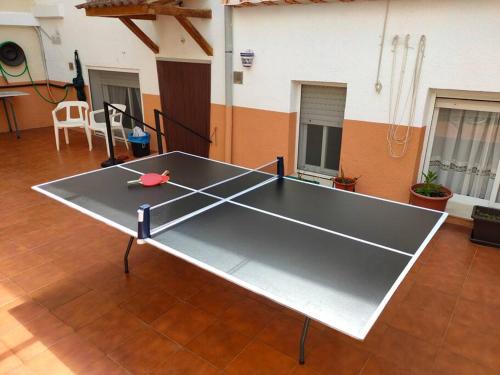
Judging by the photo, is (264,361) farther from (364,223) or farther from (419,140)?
(419,140)

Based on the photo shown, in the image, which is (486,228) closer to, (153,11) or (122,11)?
(153,11)

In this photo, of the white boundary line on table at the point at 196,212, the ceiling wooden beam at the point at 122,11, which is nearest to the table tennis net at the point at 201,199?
the white boundary line on table at the point at 196,212

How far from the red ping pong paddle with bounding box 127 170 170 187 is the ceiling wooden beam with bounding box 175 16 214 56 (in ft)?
9.37

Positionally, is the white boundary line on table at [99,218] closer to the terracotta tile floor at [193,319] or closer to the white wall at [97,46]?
the terracotta tile floor at [193,319]

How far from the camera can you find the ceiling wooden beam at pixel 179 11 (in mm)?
4594

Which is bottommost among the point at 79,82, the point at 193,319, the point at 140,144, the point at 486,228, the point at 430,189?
the point at 193,319

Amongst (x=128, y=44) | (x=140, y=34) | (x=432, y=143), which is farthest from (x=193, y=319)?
(x=128, y=44)

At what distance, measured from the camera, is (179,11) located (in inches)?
192

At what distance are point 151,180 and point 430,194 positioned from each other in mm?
3084

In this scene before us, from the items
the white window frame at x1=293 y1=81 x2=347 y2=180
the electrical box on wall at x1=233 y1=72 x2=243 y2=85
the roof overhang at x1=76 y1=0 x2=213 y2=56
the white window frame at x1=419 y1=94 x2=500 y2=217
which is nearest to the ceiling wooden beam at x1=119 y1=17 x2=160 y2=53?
the roof overhang at x1=76 y1=0 x2=213 y2=56

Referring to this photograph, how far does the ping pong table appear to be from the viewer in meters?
1.76

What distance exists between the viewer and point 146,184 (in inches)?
121

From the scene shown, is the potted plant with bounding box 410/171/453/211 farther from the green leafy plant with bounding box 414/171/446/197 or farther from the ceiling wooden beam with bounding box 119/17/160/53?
the ceiling wooden beam with bounding box 119/17/160/53

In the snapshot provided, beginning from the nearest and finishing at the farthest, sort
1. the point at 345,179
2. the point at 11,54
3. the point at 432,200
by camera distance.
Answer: the point at 432,200 → the point at 345,179 → the point at 11,54
